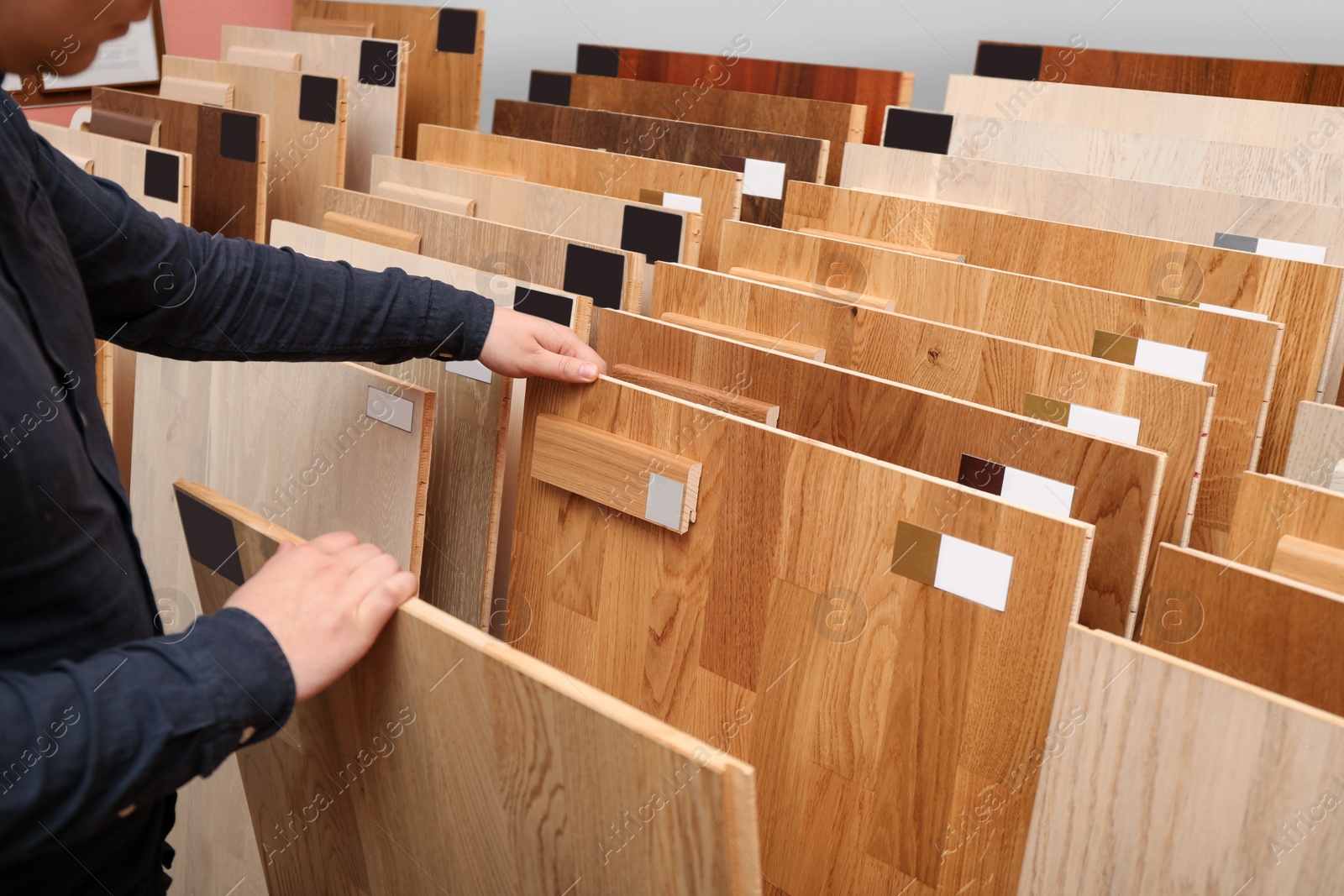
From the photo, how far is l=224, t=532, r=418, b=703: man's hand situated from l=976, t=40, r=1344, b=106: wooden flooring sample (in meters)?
1.82

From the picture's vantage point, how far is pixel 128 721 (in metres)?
0.58

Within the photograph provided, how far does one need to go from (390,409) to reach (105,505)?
42 cm

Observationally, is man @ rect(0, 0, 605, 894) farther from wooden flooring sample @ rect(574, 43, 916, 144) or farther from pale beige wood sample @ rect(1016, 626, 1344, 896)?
wooden flooring sample @ rect(574, 43, 916, 144)

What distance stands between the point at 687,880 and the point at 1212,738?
40 cm

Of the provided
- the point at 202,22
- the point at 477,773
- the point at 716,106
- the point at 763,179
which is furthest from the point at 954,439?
the point at 202,22

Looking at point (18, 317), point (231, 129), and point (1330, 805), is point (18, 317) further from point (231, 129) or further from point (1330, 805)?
point (231, 129)

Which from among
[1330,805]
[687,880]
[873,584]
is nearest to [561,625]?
[873,584]

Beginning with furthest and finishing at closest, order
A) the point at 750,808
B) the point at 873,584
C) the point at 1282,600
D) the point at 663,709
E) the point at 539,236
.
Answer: the point at 539,236
the point at 663,709
the point at 873,584
the point at 1282,600
the point at 750,808

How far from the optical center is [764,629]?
1.04m

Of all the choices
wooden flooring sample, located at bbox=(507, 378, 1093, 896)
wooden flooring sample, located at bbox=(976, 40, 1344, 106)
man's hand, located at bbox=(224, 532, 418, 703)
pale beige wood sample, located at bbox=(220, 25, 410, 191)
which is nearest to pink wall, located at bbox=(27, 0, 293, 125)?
pale beige wood sample, located at bbox=(220, 25, 410, 191)

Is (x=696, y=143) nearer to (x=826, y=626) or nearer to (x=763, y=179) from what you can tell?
(x=763, y=179)

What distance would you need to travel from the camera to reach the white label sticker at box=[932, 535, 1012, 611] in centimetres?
86

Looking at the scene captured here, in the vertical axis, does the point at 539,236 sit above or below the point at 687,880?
above

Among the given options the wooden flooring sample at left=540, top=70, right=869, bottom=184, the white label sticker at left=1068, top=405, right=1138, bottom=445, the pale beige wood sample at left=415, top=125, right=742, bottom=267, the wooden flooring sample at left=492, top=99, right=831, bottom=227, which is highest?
the wooden flooring sample at left=540, top=70, right=869, bottom=184
